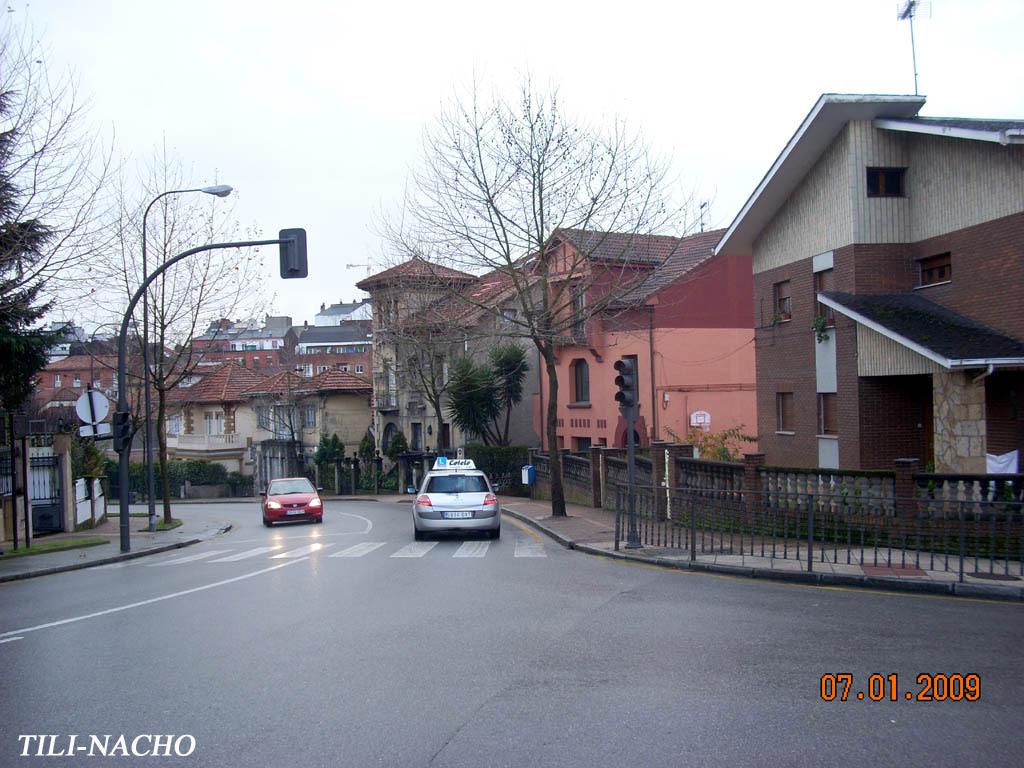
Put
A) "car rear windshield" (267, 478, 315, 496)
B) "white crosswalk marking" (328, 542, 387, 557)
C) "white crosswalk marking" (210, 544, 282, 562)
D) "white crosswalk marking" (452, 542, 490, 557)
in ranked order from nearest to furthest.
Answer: "white crosswalk marking" (452, 542, 490, 557)
"white crosswalk marking" (328, 542, 387, 557)
"white crosswalk marking" (210, 544, 282, 562)
"car rear windshield" (267, 478, 315, 496)

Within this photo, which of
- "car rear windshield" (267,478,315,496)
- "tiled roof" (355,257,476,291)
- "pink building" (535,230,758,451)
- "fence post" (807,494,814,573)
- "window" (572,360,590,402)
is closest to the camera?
"fence post" (807,494,814,573)

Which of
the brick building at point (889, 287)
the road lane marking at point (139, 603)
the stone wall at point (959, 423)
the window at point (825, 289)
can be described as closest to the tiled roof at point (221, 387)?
the brick building at point (889, 287)

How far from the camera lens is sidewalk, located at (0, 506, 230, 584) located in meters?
17.0

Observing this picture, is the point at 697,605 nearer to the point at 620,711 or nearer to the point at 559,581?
the point at 559,581

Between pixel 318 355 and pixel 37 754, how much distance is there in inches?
3740

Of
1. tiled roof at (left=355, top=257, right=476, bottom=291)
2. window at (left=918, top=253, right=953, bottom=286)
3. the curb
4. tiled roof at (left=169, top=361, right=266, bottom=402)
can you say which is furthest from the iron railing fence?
tiled roof at (left=169, top=361, right=266, bottom=402)

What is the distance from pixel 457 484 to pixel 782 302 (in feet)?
31.3

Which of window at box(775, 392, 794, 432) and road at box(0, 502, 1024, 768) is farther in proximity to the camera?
window at box(775, 392, 794, 432)

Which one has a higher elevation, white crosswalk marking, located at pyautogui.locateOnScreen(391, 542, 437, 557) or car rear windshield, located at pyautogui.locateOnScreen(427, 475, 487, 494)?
car rear windshield, located at pyautogui.locateOnScreen(427, 475, 487, 494)

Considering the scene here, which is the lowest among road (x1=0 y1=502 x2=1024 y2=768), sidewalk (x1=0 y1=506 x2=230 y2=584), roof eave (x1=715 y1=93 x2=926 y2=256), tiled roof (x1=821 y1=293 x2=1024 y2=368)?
sidewalk (x1=0 y1=506 x2=230 y2=584)

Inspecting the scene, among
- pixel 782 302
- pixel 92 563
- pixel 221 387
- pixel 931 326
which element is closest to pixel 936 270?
pixel 931 326

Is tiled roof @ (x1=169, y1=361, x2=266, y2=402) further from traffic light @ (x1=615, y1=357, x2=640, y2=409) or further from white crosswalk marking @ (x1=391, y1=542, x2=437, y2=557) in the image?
traffic light @ (x1=615, y1=357, x2=640, y2=409)

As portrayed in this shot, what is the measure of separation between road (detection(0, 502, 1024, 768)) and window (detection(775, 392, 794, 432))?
11.2 m

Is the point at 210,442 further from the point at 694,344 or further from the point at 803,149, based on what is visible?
the point at 803,149
